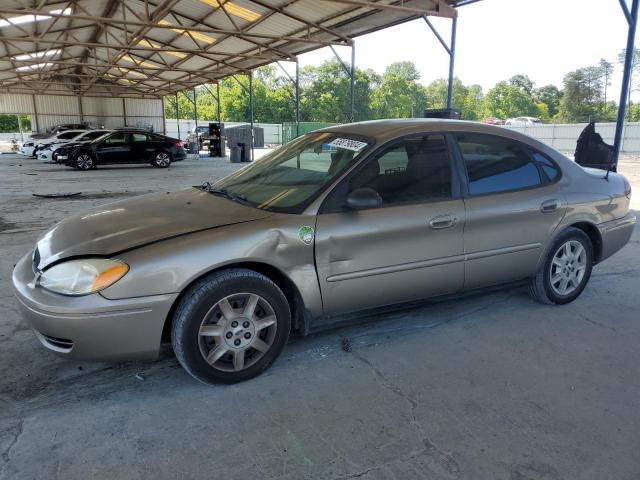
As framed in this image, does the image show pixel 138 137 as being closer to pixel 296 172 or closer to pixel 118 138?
pixel 118 138

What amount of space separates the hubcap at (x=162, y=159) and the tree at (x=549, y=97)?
80322 mm

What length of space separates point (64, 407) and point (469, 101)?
285 feet

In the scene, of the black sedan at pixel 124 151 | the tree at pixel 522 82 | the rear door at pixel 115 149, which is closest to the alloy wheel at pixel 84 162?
the black sedan at pixel 124 151

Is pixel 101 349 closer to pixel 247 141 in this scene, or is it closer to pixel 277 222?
pixel 277 222

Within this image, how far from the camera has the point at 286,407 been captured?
2566 mm

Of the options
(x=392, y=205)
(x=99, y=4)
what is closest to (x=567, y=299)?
(x=392, y=205)

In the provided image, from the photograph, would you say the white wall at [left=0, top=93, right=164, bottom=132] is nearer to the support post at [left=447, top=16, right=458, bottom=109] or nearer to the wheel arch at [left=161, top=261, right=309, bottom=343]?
the support post at [left=447, top=16, right=458, bottom=109]

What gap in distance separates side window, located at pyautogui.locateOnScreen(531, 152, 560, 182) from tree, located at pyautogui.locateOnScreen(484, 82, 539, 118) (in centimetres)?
7914

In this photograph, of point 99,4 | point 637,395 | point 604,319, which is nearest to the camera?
point 637,395

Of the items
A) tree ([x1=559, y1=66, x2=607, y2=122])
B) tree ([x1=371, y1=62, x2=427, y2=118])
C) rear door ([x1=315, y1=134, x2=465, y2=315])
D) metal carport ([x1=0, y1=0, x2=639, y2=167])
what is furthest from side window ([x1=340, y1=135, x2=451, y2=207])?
tree ([x1=559, y1=66, x2=607, y2=122])

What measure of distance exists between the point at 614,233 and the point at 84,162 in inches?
681

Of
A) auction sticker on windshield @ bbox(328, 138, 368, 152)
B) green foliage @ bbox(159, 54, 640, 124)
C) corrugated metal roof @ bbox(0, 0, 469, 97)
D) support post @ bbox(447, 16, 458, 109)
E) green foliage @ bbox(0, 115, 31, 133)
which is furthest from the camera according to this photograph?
green foliage @ bbox(159, 54, 640, 124)

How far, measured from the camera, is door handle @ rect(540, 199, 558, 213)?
367 cm

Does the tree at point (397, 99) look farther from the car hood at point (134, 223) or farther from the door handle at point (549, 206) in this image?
the car hood at point (134, 223)
